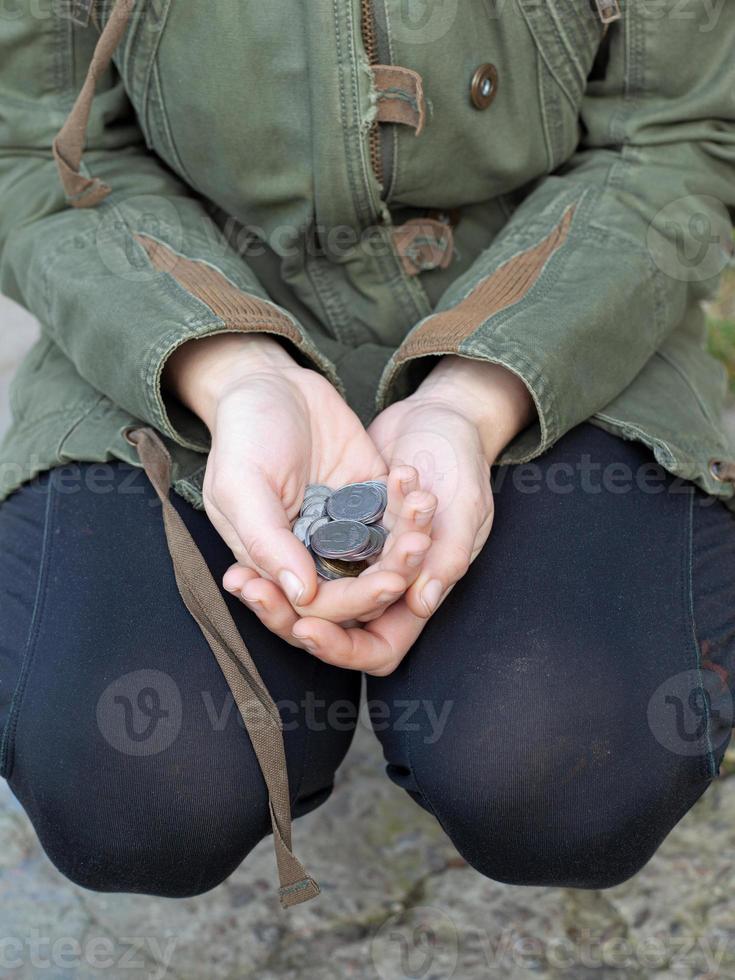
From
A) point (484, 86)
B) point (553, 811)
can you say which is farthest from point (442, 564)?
point (484, 86)

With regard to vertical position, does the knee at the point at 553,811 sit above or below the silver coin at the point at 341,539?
A: below

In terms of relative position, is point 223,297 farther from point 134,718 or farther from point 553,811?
point 553,811

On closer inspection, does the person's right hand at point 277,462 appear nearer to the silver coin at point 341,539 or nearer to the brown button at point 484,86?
the silver coin at point 341,539

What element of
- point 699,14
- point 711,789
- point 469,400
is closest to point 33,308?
point 469,400

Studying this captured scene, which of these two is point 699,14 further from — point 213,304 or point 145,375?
point 145,375

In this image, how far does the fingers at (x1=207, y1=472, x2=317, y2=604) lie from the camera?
1194 mm

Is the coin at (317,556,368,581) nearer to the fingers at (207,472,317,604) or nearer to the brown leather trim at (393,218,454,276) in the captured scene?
the fingers at (207,472,317,604)

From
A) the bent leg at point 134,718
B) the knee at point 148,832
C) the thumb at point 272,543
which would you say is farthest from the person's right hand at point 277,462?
the knee at point 148,832

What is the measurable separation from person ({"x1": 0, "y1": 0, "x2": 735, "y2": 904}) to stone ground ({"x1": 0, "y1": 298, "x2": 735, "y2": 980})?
1.10 feet

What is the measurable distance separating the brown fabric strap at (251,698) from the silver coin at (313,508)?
0.48ft

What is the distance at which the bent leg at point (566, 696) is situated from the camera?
4.14 feet

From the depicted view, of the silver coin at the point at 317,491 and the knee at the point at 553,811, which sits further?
the silver coin at the point at 317,491

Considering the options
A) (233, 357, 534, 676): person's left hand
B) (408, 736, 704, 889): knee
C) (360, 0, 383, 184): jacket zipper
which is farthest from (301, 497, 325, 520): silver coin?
(360, 0, 383, 184): jacket zipper

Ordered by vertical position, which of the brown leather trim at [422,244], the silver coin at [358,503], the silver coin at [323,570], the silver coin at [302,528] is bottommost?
the silver coin at [323,570]
